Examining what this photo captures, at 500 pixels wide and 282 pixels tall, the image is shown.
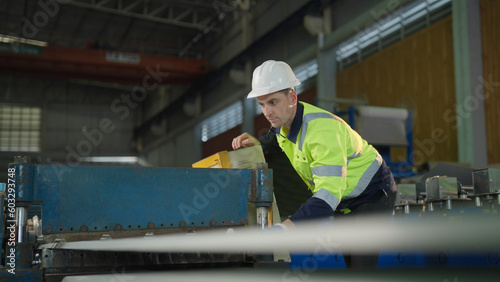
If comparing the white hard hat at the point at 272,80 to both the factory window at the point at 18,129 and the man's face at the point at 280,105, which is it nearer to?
the man's face at the point at 280,105

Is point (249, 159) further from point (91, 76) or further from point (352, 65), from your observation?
point (91, 76)

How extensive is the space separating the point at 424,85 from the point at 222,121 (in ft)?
30.2

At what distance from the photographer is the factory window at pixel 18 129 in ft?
70.1

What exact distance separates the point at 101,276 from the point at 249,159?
3.70ft

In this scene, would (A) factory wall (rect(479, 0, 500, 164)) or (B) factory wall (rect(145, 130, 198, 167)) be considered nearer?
(A) factory wall (rect(479, 0, 500, 164))

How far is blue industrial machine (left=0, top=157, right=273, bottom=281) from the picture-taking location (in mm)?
2412

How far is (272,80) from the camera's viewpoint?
2.59 meters

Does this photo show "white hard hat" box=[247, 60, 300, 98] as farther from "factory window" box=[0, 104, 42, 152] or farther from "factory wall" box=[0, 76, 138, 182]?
"factory window" box=[0, 104, 42, 152]

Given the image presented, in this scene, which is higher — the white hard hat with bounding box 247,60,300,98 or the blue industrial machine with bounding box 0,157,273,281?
the white hard hat with bounding box 247,60,300,98

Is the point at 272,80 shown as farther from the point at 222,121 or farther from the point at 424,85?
the point at 222,121

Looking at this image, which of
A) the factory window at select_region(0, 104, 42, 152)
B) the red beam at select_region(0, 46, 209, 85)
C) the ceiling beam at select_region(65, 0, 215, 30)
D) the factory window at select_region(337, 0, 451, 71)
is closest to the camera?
the factory window at select_region(337, 0, 451, 71)

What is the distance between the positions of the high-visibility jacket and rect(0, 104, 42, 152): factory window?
21.1 meters

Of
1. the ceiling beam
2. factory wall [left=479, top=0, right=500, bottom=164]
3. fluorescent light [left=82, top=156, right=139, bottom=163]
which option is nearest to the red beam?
the ceiling beam

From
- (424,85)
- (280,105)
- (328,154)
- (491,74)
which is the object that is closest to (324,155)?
(328,154)
